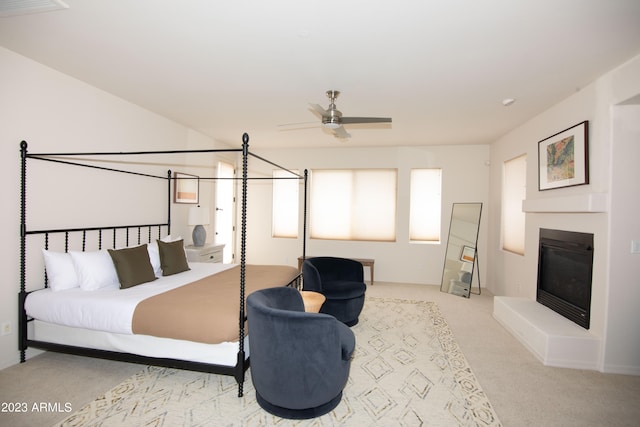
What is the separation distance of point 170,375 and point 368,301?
10.2ft

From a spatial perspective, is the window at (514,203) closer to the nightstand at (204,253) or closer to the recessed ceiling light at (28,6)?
the nightstand at (204,253)

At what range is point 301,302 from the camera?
9.39 ft

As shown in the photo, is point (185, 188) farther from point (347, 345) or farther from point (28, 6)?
point (347, 345)

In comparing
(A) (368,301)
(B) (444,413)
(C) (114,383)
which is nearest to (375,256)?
(A) (368,301)

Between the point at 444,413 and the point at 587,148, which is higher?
the point at 587,148

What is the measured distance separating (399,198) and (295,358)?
15.7 ft

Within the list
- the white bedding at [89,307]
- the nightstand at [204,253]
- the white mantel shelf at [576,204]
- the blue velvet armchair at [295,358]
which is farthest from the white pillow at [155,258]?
the white mantel shelf at [576,204]

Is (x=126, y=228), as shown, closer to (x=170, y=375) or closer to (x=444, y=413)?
(x=170, y=375)

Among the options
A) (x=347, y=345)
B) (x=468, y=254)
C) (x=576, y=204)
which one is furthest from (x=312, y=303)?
(x=468, y=254)

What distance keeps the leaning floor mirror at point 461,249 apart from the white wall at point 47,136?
17.2ft

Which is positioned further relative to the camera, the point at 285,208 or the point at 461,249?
the point at 285,208

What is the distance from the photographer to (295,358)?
6.98 feet

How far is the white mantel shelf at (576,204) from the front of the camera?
9.56 ft

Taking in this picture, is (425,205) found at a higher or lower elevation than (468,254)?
higher
